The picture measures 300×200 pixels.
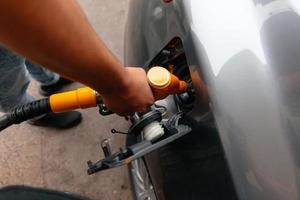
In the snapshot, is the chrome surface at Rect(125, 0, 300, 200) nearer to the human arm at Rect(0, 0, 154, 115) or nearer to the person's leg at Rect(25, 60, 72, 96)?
the human arm at Rect(0, 0, 154, 115)

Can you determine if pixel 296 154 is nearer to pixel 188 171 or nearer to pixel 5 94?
pixel 188 171

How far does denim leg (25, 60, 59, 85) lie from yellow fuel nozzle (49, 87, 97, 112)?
2.58ft

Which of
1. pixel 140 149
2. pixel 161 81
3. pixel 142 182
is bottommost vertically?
pixel 142 182

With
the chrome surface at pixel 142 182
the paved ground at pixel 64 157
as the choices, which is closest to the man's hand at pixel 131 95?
the chrome surface at pixel 142 182

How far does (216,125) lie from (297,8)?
236 millimetres

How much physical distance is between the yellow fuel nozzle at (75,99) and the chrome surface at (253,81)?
0.19 metres

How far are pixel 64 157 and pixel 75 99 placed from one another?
90 cm

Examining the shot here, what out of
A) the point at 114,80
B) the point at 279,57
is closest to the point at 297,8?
the point at 279,57

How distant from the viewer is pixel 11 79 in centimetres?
117

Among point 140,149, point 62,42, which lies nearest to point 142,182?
point 140,149

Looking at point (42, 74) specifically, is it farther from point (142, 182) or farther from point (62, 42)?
point (62, 42)

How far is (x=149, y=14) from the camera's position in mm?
852

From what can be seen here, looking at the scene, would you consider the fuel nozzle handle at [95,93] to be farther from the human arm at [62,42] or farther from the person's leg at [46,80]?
the person's leg at [46,80]

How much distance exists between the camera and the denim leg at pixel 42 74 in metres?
1.47
